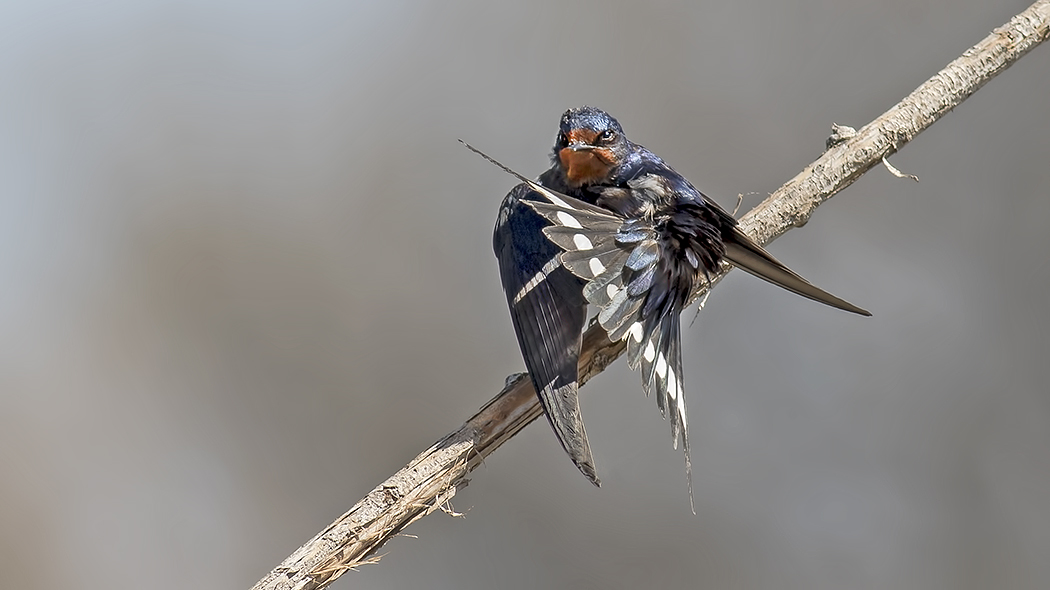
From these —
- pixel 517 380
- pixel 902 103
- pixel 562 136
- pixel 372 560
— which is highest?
pixel 562 136

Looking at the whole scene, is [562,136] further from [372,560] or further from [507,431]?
[372,560]

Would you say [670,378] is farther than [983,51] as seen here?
No

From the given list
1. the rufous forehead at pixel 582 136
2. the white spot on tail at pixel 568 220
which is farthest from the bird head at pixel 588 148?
the white spot on tail at pixel 568 220

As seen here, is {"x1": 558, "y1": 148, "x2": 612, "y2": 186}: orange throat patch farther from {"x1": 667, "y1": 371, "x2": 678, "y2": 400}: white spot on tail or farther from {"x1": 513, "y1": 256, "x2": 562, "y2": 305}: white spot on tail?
{"x1": 667, "y1": 371, "x2": 678, "y2": 400}: white spot on tail

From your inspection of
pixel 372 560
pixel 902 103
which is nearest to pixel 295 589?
pixel 372 560

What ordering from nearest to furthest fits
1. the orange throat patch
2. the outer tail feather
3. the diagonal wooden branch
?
1. the diagonal wooden branch
2. the outer tail feather
3. the orange throat patch

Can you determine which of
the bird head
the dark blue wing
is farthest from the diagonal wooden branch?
the bird head

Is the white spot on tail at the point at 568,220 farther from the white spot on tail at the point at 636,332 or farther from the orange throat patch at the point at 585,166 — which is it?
the orange throat patch at the point at 585,166

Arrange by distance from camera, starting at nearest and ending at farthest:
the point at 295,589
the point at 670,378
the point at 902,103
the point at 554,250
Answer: the point at 295,589 → the point at 670,378 → the point at 554,250 → the point at 902,103
